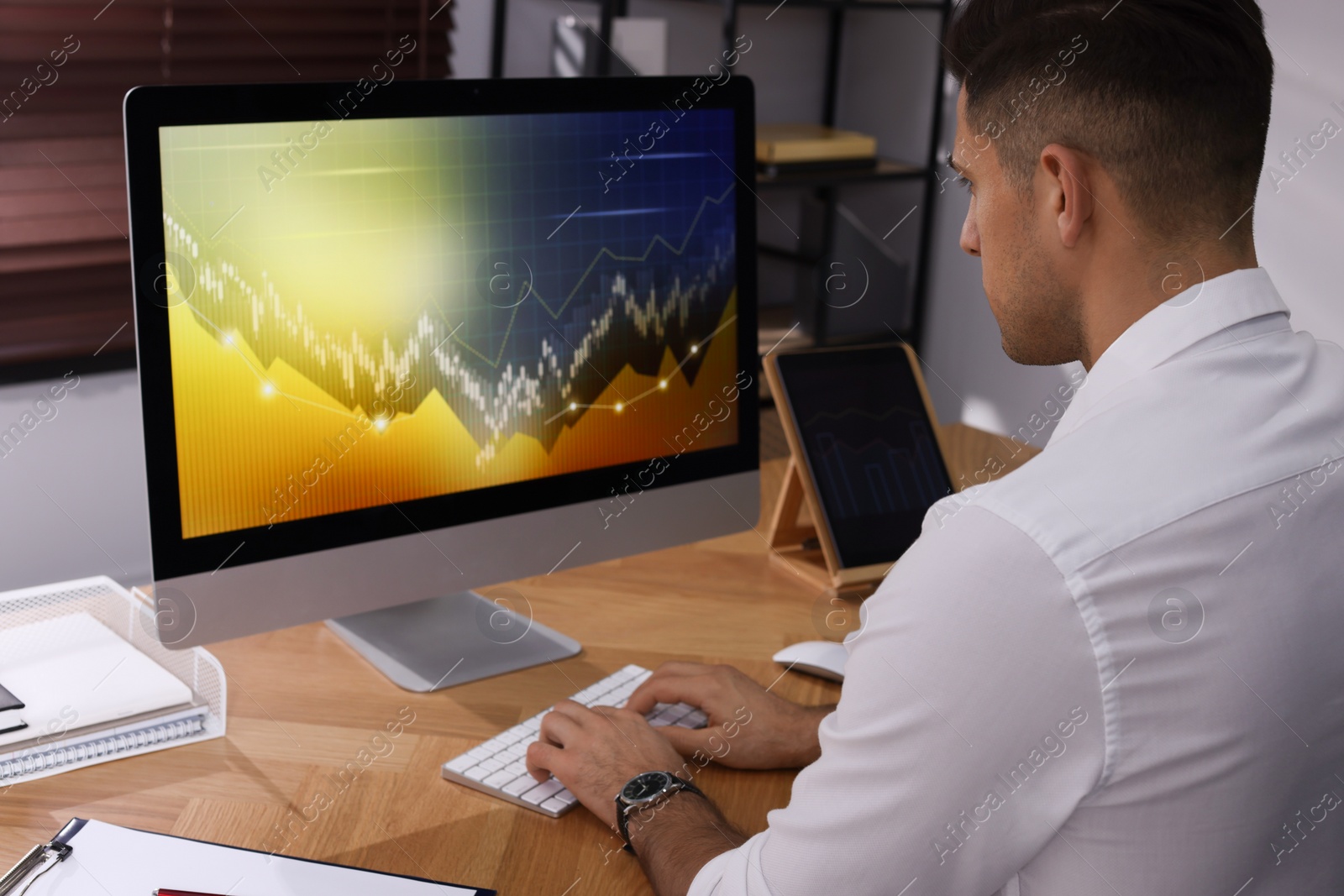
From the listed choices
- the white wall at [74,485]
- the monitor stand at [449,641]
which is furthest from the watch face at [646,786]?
the white wall at [74,485]

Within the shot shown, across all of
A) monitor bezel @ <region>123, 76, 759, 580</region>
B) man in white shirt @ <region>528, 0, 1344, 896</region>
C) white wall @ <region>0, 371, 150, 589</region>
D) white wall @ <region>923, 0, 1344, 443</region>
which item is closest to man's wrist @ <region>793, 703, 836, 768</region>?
man in white shirt @ <region>528, 0, 1344, 896</region>

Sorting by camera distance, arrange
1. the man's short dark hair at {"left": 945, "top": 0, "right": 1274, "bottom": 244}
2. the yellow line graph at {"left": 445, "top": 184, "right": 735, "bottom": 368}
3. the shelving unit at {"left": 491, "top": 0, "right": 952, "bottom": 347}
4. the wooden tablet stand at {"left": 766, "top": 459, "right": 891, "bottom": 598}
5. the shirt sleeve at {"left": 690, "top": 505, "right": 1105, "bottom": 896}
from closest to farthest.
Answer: the shirt sleeve at {"left": 690, "top": 505, "right": 1105, "bottom": 896} → the man's short dark hair at {"left": 945, "top": 0, "right": 1274, "bottom": 244} → the yellow line graph at {"left": 445, "top": 184, "right": 735, "bottom": 368} → the wooden tablet stand at {"left": 766, "top": 459, "right": 891, "bottom": 598} → the shelving unit at {"left": 491, "top": 0, "right": 952, "bottom": 347}

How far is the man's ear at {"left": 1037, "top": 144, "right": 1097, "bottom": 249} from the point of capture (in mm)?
778

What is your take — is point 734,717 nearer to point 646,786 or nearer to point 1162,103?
point 646,786

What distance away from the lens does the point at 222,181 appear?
0.95m

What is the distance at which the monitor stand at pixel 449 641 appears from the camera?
1123 millimetres

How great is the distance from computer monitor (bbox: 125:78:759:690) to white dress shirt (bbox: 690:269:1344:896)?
0.51m

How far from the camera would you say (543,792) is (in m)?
0.94

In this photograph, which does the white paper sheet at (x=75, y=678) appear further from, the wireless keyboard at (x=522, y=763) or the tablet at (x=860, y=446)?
the tablet at (x=860, y=446)

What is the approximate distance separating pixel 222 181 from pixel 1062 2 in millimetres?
663

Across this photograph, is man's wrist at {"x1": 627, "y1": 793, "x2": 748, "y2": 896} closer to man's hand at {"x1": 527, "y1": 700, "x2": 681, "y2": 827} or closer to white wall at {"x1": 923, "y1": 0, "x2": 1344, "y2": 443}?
man's hand at {"x1": 527, "y1": 700, "x2": 681, "y2": 827}

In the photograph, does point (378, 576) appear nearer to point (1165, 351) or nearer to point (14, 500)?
point (1165, 351)

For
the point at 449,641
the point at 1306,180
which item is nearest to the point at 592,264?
the point at 449,641

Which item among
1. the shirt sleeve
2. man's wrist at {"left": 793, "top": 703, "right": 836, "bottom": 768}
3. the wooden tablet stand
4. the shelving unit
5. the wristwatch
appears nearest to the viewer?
the shirt sleeve
